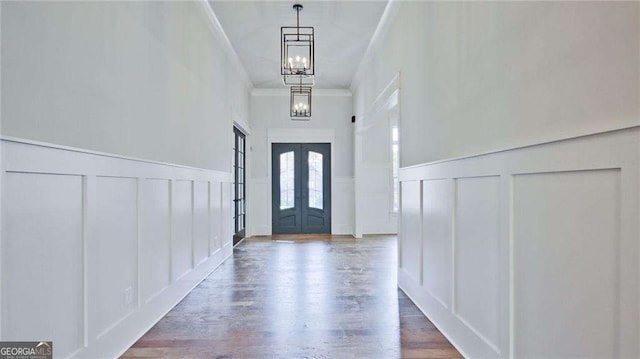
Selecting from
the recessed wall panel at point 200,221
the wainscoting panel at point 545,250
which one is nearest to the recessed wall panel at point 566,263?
the wainscoting panel at point 545,250

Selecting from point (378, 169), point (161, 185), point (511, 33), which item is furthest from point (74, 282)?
point (378, 169)

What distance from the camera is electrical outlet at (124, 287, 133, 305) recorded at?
2291mm

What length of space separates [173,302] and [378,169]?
5.67 m

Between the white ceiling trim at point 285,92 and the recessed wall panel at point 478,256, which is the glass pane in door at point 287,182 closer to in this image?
the white ceiling trim at point 285,92

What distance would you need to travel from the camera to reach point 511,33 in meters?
1.73

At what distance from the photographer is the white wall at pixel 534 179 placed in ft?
3.71

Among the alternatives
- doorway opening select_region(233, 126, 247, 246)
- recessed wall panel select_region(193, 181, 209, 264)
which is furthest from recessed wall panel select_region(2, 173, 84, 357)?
doorway opening select_region(233, 126, 247, 246)

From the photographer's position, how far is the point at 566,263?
1.33 meters

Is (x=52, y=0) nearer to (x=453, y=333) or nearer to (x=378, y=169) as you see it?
(x=453, y=333)

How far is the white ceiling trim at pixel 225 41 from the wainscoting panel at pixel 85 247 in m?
2.16

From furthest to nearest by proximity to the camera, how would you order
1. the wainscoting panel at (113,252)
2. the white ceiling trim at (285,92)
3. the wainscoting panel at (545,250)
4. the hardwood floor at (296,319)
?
the white ceiling trim at (285,92) < the hardwood floor at (296,319) < the wainscoting panel at (113,252) < the wainscoting panel at (545,250)

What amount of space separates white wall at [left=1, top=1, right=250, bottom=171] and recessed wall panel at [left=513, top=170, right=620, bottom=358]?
2.21m

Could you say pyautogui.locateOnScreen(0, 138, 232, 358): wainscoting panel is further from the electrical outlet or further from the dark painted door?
the dark painted door

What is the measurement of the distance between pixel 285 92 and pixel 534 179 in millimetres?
6818
